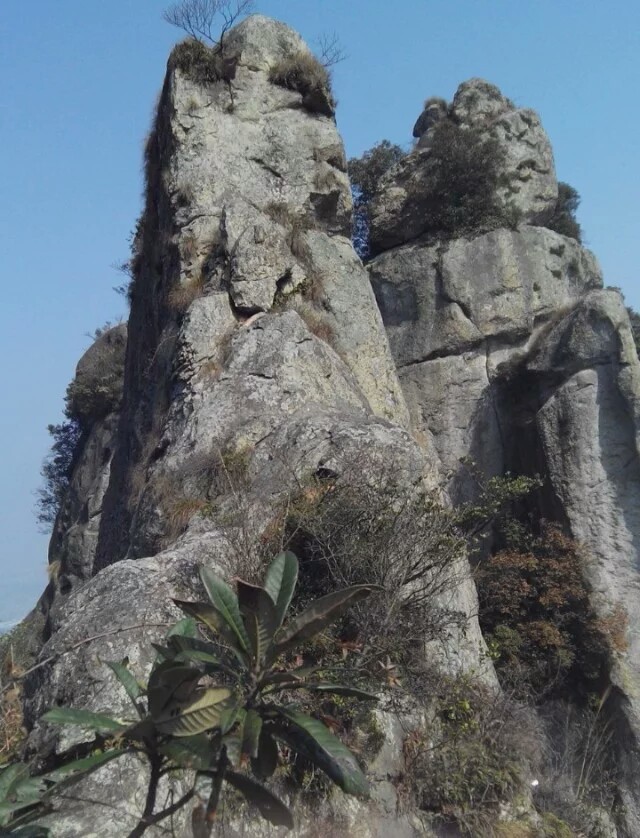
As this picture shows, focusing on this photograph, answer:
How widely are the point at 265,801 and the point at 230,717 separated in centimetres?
34

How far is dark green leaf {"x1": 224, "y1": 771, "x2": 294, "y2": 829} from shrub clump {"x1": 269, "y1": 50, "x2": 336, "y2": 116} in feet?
46.2

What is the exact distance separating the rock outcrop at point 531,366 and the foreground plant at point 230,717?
11.7m

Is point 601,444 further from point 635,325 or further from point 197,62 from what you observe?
point 197,62

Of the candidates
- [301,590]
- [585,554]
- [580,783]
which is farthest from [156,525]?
[585,554]

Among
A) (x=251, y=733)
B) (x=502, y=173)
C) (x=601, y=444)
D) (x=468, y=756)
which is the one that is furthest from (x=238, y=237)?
(x=251, y=733)

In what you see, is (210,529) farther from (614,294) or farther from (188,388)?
(614,294)

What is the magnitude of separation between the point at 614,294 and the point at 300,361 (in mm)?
8289

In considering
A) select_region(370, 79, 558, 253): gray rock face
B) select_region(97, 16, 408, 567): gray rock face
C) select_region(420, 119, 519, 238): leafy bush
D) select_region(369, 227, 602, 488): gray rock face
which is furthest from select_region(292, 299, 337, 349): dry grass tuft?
select_region(370, 79, 558, 253): gray rock face

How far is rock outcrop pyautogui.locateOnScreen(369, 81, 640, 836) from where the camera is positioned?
669 inches

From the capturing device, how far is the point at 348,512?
911 cm

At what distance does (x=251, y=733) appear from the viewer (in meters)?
3.97

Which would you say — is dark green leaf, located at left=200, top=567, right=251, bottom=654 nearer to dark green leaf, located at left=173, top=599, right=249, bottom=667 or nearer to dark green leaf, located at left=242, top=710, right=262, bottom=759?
dark green leaf, located at left=173, top=599, right=249, bottom=667

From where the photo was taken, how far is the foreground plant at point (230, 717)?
13.0ft

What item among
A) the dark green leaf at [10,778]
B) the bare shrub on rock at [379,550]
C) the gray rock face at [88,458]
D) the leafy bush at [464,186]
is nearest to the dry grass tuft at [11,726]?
the dark green leaf at [10,778]
